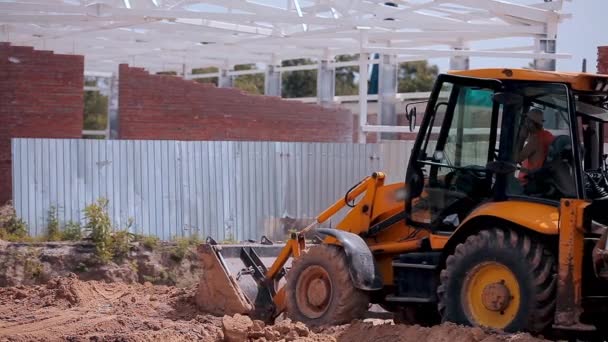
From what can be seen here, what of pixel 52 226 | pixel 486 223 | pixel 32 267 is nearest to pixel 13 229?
pixel 52 226

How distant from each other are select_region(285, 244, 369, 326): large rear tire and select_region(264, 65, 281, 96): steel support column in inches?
720

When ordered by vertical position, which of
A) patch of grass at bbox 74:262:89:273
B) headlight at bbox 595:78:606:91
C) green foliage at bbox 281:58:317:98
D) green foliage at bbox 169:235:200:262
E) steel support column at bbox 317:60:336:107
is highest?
green foliage at bbox 281:58:317:98

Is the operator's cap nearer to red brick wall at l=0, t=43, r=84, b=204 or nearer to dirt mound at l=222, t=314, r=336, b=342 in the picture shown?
dirt mound at l=222, t=314, r=336, b=342

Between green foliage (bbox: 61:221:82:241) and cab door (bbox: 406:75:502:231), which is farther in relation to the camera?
green foliage (bbox: 61:221:82:241)

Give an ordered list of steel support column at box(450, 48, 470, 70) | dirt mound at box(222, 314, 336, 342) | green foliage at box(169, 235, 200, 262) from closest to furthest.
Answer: dirt mound at box(222, 314, 336, 342)
green foliage at box(169, 235, 200, 262)
steel support column at box(450, 48, 470, 70)

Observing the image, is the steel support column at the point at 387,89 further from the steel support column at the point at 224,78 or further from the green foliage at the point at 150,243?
the steel support column at the point at 224,78

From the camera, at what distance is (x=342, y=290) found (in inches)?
379

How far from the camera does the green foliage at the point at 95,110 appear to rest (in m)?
51.9

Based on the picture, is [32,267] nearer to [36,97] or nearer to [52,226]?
[52,226]

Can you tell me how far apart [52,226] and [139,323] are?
18.5ft

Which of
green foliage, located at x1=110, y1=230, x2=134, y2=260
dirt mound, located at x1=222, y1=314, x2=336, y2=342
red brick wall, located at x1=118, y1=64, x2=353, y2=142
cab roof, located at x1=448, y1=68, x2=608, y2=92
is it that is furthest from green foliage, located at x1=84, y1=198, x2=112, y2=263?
cab roof, located at x1=448, y1=68, x2=608, y2=92

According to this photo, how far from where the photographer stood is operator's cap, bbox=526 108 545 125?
8547 mm

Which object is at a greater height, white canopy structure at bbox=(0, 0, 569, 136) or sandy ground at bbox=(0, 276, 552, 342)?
white canopy structure at bbox=(0, 0, 569, 136)

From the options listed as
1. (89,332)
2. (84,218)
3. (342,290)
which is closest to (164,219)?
(84,218)
